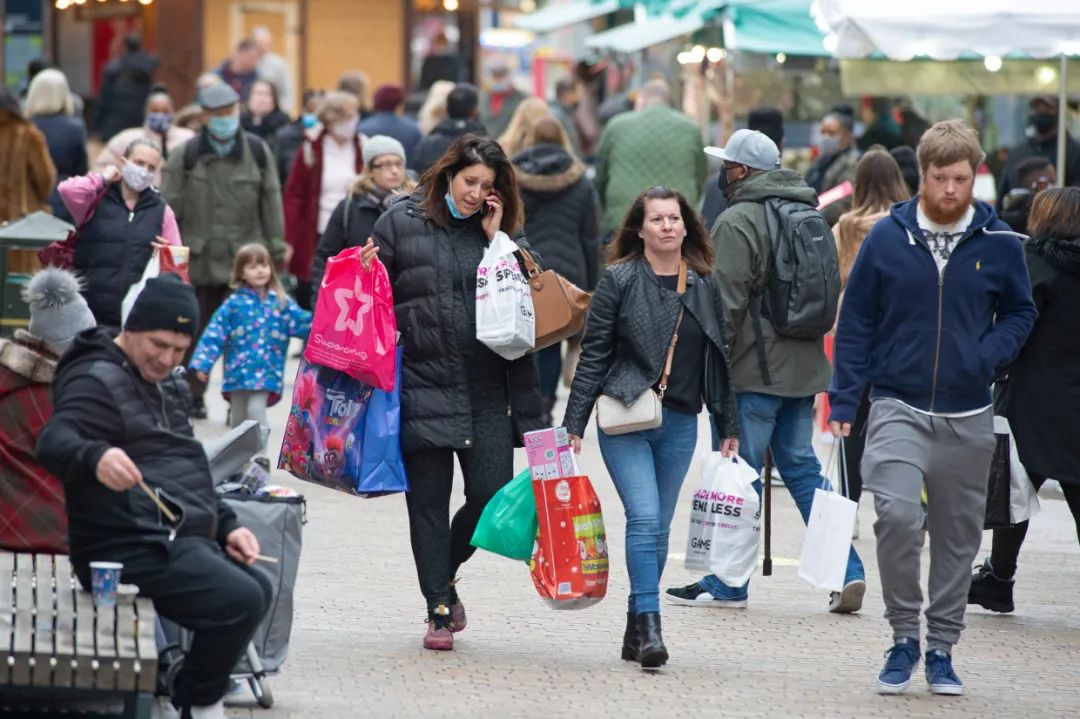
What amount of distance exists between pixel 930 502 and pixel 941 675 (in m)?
0.59

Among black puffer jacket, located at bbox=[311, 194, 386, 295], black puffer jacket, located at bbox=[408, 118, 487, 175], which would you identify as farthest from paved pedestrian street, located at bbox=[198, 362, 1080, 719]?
black puffer jacket, located at bbox=[408, 118, 487, 175]

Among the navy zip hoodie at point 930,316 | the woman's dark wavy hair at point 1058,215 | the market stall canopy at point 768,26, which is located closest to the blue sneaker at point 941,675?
the navy zip hoodie at point 930,316

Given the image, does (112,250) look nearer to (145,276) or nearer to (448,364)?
(145,276)

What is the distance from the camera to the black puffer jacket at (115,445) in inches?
220

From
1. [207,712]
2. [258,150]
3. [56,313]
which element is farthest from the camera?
[258,150]

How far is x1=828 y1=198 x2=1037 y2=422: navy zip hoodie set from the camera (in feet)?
22.5

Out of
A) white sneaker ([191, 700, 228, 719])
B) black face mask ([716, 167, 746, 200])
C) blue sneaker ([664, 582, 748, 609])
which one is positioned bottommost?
blue sneaker ([664, 582, 748, 609])

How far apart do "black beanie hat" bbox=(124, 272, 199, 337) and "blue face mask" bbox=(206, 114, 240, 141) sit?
748cm

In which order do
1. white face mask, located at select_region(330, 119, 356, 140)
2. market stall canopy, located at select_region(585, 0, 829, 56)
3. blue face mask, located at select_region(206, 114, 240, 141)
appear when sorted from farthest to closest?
market stall canopy, located at select_region(585, 0, 829, 56) → white face mask, located at select_region(330, 119, 356, 140) → blue face mask, located at select_region(206, 114, 240, 141)

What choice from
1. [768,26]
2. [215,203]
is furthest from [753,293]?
[768,26]

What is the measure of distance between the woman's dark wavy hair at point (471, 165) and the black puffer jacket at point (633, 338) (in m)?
0.42

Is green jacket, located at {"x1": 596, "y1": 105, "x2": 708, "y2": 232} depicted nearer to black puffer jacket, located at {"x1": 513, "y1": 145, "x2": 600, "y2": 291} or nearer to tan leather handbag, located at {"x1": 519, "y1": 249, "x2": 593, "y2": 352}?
black puffer jacket, located at {"x1": 513, "y1": 145, "x2": 600, "y2": 291}

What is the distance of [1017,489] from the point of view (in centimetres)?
822

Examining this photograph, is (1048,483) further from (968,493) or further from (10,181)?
(10,181)
